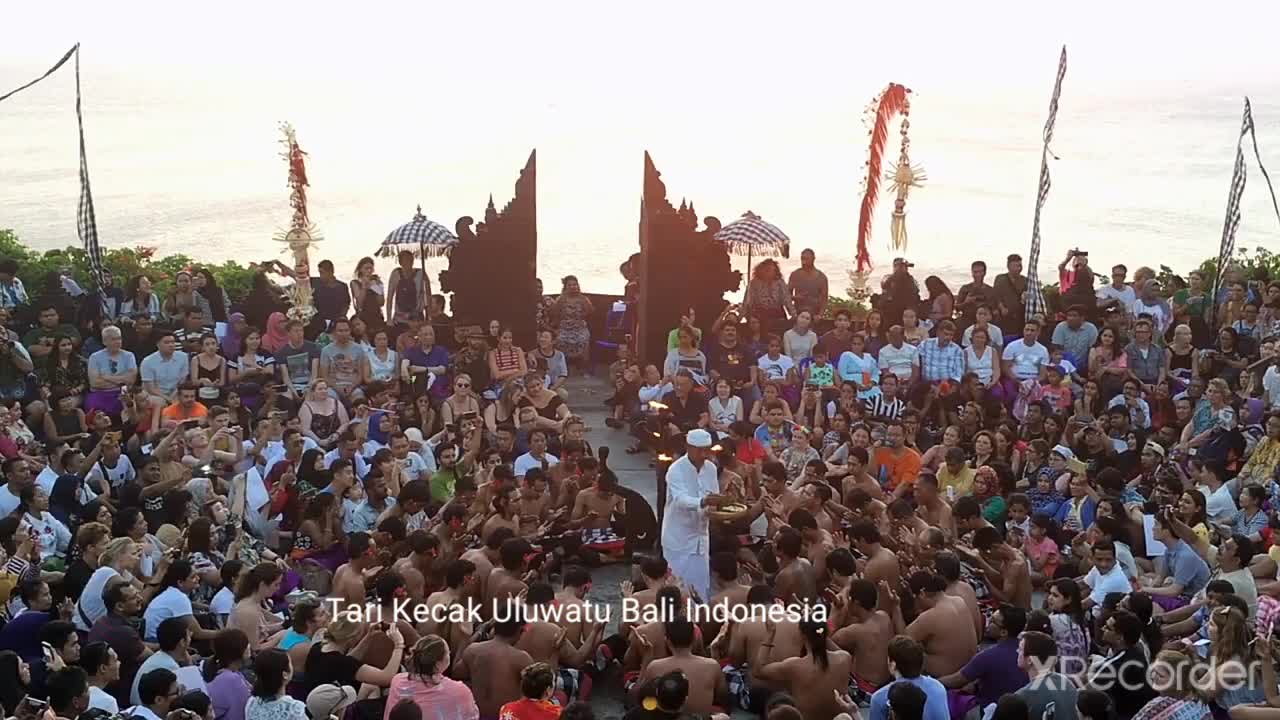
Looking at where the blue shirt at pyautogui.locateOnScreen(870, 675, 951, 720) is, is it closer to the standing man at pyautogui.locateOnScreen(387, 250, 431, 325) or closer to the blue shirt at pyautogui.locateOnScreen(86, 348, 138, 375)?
the blue shirt at pyautogui.locateOnScreen(86, 348, 138, 375)

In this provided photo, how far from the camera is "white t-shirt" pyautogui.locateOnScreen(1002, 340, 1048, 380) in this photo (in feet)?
51.3

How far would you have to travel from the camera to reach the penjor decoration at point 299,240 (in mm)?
17141

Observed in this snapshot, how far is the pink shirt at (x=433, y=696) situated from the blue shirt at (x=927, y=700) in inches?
92.4

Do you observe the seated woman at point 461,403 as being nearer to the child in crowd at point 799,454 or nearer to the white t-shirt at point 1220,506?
the child in crowd at point 799,454

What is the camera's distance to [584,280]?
27219mm

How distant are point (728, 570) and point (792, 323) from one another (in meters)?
7.38

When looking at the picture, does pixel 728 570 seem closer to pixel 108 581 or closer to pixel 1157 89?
pixel 108 581

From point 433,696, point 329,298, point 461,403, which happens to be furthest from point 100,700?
point 329,298

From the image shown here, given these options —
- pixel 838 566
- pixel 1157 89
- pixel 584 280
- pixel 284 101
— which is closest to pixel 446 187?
pixel 584 280

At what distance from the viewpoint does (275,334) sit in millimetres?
15922

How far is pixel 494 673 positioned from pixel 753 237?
944 centimetres

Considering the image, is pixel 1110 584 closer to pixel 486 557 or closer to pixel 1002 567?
pixel 1002 567

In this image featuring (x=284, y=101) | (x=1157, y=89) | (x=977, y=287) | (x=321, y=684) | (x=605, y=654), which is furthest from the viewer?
(x=1157, y=89)

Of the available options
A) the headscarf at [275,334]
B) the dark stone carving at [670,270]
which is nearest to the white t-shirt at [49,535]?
→ the headscarf at [275,334]
